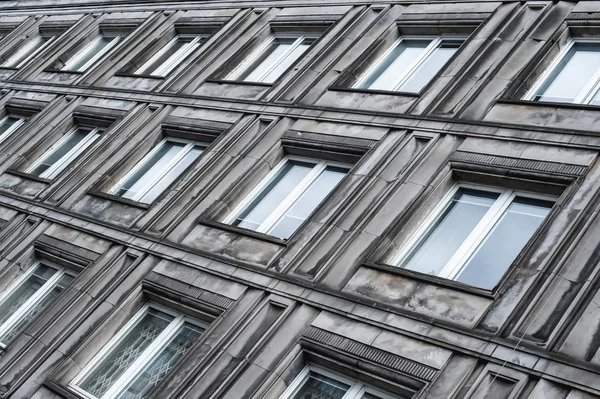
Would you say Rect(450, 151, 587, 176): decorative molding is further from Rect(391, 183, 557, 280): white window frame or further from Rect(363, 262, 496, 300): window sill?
Rect(363, 262, 496, 300): window sill

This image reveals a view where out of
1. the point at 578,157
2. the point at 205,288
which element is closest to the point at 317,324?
the point at 205,288

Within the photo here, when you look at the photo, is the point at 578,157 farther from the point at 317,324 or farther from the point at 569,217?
the point at 317,324

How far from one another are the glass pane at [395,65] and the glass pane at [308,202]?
2.39 meters

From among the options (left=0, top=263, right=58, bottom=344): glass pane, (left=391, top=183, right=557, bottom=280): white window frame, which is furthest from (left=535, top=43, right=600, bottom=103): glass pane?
(left=0, top=263, right=58, bottom=344): glass pane

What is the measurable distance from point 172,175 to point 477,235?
7.82 m

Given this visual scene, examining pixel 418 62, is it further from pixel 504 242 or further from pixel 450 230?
pixel 504 242

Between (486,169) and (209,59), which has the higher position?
(209,59)

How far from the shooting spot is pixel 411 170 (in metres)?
14.2

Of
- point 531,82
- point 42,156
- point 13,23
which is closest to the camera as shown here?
point 531,82

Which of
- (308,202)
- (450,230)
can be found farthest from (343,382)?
(308,202)

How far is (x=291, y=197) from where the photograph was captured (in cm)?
1581

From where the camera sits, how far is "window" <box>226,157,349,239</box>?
1541 centimetres

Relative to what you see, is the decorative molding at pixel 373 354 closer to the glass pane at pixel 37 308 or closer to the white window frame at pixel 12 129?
the glass pane at pixel 37 308

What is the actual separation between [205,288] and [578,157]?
6.43 m
